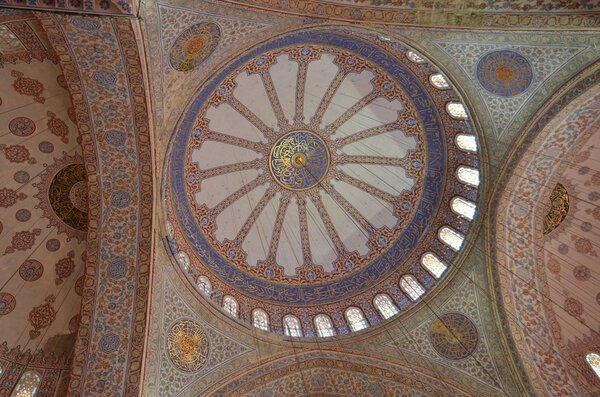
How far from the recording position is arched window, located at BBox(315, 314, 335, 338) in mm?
9328

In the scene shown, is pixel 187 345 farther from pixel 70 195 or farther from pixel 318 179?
pixel 318 179

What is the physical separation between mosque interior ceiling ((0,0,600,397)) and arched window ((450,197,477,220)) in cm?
15

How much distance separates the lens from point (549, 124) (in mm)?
7039

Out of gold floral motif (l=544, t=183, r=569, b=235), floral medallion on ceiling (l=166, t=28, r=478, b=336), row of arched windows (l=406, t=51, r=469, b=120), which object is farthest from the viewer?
floral medallion on ceiling (l=166, t=28, r=478, b=336)

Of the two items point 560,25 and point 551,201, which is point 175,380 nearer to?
point 551,201

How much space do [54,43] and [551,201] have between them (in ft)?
29.1

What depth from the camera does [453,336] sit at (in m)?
8.67

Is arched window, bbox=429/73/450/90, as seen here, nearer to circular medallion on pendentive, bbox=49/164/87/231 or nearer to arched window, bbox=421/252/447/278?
arched window, bbox=421/252/447/278

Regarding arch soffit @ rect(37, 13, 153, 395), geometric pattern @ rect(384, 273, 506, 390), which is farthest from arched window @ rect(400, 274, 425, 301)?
arch soffit @ rect(37, 13, 153, 395)

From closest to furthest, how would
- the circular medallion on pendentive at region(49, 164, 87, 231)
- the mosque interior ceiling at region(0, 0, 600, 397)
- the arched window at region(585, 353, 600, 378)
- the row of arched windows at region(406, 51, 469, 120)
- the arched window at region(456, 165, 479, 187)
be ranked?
the mosque interior ceiling at region(0, 0, 600, 397)
the arched window at region(585, 353, 600, 378)
the circular medallion on pendentive at region(49, 164, 87, 231)
the row of arched windows at region(406, 51, 469, 120)
the arched window at region(456, 165, 479, 187)

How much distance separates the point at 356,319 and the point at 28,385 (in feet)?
21.5

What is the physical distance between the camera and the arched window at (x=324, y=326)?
9328mm

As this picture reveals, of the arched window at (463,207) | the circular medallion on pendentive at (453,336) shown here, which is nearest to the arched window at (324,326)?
the circular medallion on pendentive at (453,336)

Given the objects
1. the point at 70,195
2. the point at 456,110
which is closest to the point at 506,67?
the point at 456,110
